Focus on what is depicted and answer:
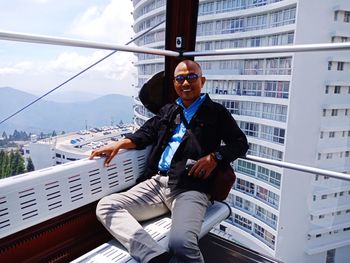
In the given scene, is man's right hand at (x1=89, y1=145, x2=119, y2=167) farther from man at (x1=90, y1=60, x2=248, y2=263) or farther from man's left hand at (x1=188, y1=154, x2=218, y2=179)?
man's left hand at (x1=188, y1=154, x2=218, y2=179)

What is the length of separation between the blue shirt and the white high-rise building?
1.36ft

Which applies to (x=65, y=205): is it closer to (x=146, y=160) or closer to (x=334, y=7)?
(x=146, y=160)

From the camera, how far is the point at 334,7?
69.4 inches

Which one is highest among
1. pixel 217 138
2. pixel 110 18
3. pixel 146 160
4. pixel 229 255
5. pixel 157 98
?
pixel 110 18

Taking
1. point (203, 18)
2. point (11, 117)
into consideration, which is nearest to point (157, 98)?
point (203, 18)

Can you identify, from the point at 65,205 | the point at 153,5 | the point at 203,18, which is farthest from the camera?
the point at 153,5

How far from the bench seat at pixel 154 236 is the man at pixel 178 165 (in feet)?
0.13

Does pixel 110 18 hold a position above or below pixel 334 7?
below

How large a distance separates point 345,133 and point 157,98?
4.23 feet

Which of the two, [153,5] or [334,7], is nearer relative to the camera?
[334,7]

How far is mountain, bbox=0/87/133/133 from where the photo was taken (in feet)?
3.85

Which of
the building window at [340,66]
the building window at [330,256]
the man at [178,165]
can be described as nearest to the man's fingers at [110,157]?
the man at [178,165]

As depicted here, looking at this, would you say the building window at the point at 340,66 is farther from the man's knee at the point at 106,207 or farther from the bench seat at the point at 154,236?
the man's knee at the point at 106,207

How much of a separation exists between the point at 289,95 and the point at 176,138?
1.15m
